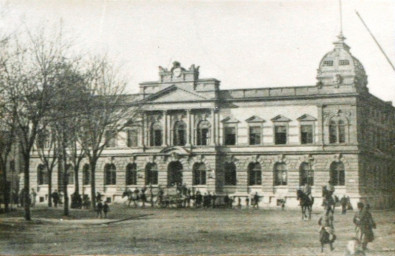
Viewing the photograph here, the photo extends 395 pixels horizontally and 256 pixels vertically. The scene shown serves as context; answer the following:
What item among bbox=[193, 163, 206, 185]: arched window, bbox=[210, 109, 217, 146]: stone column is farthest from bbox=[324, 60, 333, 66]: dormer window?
bbox=[193, 163, 206, 185]: arched window

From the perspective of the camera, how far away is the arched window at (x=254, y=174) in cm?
4812

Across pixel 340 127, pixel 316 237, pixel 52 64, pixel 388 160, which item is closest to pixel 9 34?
pixel 52 64

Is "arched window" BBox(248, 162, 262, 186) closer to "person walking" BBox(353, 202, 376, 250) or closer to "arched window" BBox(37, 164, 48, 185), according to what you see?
"arched window" BBox(37, 164, 48, 185)

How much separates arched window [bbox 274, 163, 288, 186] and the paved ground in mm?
13985

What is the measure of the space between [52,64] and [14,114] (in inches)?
120

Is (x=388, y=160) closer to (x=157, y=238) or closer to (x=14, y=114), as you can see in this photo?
(x=157, y=238)

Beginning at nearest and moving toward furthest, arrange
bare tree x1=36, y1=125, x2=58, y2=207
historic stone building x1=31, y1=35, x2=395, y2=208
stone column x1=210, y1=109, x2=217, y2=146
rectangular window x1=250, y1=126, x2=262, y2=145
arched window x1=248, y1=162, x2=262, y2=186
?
bare tree x1=36, y1=125, x2=58, y2=207 → historic stone building x1=31, y1=35, x2=395, y2=208 → arched window x1=248, y1=162, x2=262, y2=186 → rectangular window x1=250, y1=126, x2=262, y2=145 → stone column x1=210, y1=109, x2=217, y2=146

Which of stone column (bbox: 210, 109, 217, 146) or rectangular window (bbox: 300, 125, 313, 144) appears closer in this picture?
rectangular window (bbox: 300, 125, 313, 144)

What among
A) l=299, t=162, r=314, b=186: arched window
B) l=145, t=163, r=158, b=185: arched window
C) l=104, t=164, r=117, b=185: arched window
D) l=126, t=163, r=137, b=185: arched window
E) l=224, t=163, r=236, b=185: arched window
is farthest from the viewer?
l=104, t=164, r=117, b=185: arched window

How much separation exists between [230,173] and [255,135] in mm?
3749

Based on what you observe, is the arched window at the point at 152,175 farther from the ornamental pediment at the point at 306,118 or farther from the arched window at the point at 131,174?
the ornamental pediment at the point at 306,118

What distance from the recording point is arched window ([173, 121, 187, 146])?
50.4 m

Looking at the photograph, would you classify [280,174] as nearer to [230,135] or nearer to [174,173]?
[230,135]

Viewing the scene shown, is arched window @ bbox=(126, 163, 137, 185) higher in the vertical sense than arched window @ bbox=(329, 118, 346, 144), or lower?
lower
